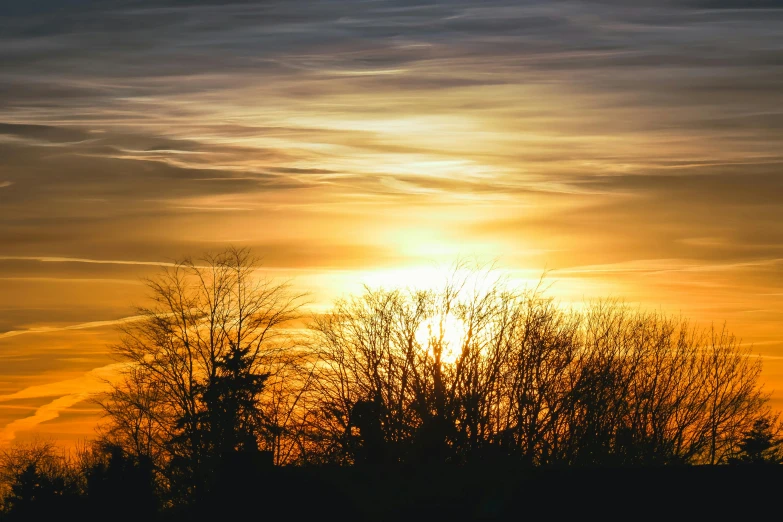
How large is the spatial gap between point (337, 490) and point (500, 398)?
22.0 metres

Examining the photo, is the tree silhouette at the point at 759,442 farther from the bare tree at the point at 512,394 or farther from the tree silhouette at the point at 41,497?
the tree silhouette at the point at 41,497

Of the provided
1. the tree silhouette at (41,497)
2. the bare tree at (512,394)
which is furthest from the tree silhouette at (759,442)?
the tree silhouette at (41,497)

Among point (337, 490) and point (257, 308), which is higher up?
point (257, 308)

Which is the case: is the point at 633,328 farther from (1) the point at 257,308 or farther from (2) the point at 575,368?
(1) the point at 257,308

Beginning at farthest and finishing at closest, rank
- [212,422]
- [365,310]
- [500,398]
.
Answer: [365,310] < [500,398] < [212,422]

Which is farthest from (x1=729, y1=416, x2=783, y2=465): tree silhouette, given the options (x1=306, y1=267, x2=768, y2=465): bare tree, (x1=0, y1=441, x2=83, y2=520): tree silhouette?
(x1=0, y1=441, x2=83, y2=520): tree silhouette

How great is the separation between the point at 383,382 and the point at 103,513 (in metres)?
16.4

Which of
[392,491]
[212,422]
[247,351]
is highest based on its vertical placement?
[247,351]

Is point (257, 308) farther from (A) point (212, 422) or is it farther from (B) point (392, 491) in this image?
(B) point (392, 491)

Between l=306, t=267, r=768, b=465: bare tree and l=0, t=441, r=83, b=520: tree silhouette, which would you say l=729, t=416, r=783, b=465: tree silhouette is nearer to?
l=306, t=267, r=768, b=465: bare tree

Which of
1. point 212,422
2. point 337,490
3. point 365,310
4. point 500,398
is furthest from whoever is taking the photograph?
point 365,310

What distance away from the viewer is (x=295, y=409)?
54.4 metres

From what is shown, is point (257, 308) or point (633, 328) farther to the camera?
point (633, 328)

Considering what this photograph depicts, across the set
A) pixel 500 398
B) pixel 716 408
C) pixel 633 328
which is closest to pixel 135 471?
pixel 500 398
